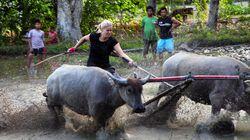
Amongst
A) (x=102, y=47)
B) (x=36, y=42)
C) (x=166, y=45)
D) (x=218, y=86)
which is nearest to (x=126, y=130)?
(x=102, y=47)

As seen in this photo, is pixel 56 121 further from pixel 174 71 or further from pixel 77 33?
pixel 77 33

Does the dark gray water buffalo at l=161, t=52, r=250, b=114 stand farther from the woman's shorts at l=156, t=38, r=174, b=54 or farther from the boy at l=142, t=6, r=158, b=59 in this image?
the boy at l=142, t=6, r=158, b=59

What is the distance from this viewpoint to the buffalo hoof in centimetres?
827

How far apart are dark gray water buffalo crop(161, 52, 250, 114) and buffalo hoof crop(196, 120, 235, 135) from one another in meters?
0.24

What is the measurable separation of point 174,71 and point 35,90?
4727 mm

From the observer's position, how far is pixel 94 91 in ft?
25.8

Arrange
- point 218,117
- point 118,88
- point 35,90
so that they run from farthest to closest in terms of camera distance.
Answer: point 35,90
point 218,117
point 118,88

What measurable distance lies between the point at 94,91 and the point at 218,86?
2.03 m

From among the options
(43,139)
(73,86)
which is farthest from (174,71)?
(43,139)

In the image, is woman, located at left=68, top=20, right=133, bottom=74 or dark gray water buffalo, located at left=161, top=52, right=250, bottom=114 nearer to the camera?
dark gray water buffalo, located at left=161, top=52, right=250, bottom=114

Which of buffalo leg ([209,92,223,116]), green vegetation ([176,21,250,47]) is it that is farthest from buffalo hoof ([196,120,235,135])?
green vegetation ([176,21,250,47])

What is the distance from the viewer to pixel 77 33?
19.7m

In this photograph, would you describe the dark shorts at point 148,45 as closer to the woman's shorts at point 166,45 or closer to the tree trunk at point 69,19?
the woman's shorts at point 166,45

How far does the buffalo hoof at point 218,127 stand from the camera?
827cm
